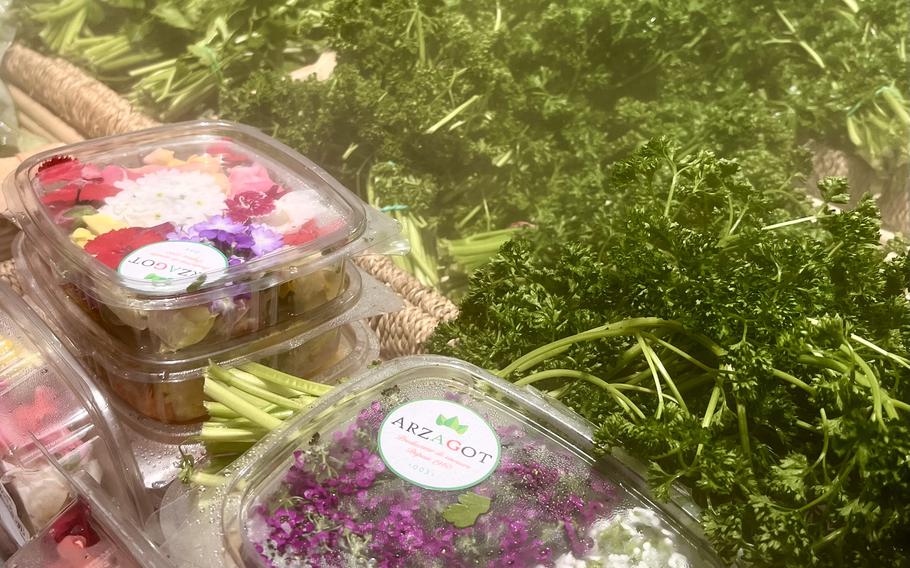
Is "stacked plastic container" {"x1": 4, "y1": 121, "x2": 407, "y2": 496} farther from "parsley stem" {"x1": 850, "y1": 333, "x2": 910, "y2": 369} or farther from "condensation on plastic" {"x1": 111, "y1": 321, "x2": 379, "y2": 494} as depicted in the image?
"parsley stem" {"x1": 850, "y1": 333, "x2": 910, "y2": 369}

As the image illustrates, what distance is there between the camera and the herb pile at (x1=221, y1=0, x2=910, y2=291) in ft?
6.32

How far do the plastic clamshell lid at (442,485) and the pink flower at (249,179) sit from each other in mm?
508

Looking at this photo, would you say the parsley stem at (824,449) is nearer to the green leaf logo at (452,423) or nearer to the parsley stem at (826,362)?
the parsley stem at (826,362)

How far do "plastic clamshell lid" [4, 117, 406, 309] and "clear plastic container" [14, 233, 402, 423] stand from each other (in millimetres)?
105

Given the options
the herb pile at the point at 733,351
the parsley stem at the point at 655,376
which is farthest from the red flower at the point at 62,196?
the parsley stem at the point at 655,376

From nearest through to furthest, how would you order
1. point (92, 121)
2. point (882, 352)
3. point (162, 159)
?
point (882, 352) < point (162, 159) < point (92, 121)

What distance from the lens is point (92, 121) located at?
7.24ft

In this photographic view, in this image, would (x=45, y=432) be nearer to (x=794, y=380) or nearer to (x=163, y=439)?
(x=163, y=439)

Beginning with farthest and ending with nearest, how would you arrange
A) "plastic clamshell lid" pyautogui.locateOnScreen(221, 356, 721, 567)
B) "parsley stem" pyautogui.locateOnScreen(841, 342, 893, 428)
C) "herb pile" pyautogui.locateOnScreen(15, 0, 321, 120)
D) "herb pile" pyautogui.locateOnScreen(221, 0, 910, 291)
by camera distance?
1. "herb pile" pyautogui.locateOnScreen(15, 0, 321, 120)
2. "herb pile" pyautogui.locateOnScreen(221, 0, 910, 291)
3. "plastic clamshell lid" pyautogui.locateOnScreen(221, 356, 721, 567)
4. "parsley stem" pyautogui.locateOnScreen(841, 342, 893, 428)

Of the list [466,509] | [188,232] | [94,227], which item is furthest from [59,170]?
[466,509]

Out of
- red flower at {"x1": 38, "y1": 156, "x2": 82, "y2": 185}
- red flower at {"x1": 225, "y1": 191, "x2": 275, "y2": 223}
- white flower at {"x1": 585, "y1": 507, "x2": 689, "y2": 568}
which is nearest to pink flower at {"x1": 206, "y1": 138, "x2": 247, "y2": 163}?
red flower at {"x1": 225, "y1": 191, "x2": 275, "y2": 223}

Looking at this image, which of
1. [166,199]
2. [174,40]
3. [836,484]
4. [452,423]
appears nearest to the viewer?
[836,484]

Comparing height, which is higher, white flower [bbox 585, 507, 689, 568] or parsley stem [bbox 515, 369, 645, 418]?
parsley stem [bbox 515, 369, 645, 418]

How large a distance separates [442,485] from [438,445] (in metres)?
0.07
